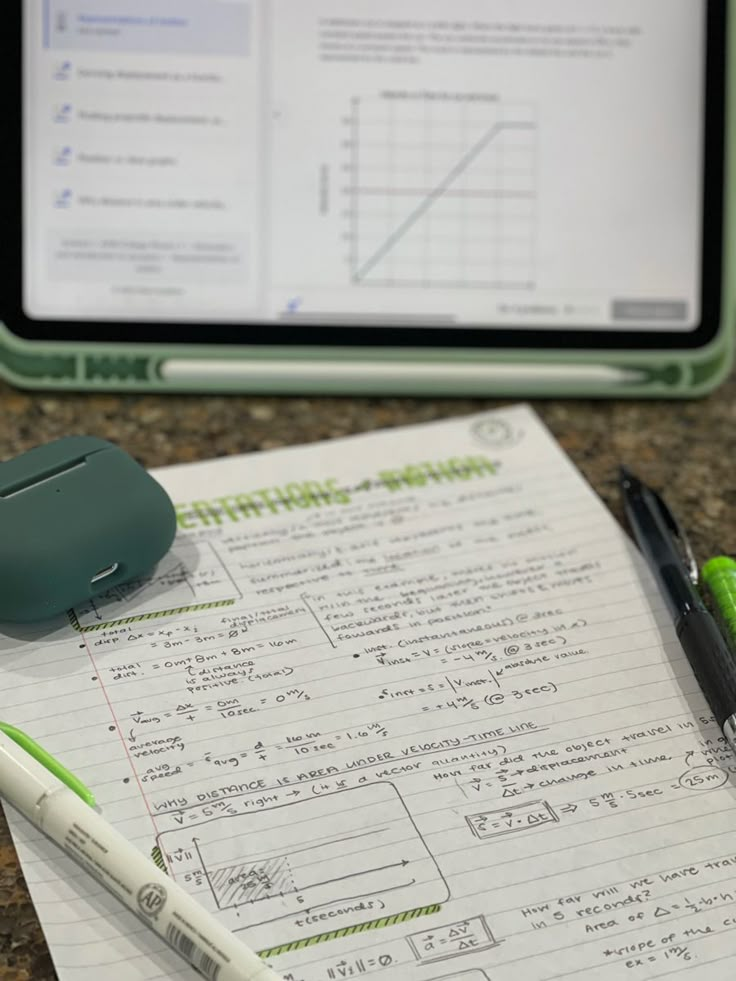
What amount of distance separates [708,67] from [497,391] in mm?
224

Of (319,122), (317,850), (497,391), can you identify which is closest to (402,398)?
(497,391)

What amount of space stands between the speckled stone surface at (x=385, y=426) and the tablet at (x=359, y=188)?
19mm

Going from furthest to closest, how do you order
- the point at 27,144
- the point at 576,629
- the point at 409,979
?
the point at 27,144 → the point at 576,629 → the point at 409,979

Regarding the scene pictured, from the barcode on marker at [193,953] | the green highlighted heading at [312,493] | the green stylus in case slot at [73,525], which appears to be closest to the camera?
the barcode on marker at [193,953]

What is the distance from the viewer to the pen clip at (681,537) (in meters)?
0.54

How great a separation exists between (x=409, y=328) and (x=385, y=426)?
0.06 metres

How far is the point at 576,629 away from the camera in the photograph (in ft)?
1.68

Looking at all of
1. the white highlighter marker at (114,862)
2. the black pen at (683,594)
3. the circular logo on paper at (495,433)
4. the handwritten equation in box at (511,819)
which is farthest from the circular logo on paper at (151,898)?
the circular logo on paper at (495,433)

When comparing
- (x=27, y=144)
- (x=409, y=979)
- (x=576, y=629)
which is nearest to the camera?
(x=409, y=979)

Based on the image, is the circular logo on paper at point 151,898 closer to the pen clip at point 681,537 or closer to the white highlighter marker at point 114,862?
the white highlighter marker at point 114,862

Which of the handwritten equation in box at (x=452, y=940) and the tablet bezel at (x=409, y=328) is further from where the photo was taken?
the tablet bezel at (x=409, y=328)

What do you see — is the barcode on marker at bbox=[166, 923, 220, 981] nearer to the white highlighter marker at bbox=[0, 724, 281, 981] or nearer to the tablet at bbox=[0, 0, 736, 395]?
the white highlighter marker at bbox=[0, 724, 281, 981]

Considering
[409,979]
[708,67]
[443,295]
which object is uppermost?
[708,67]

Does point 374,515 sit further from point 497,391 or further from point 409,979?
point 409,979
